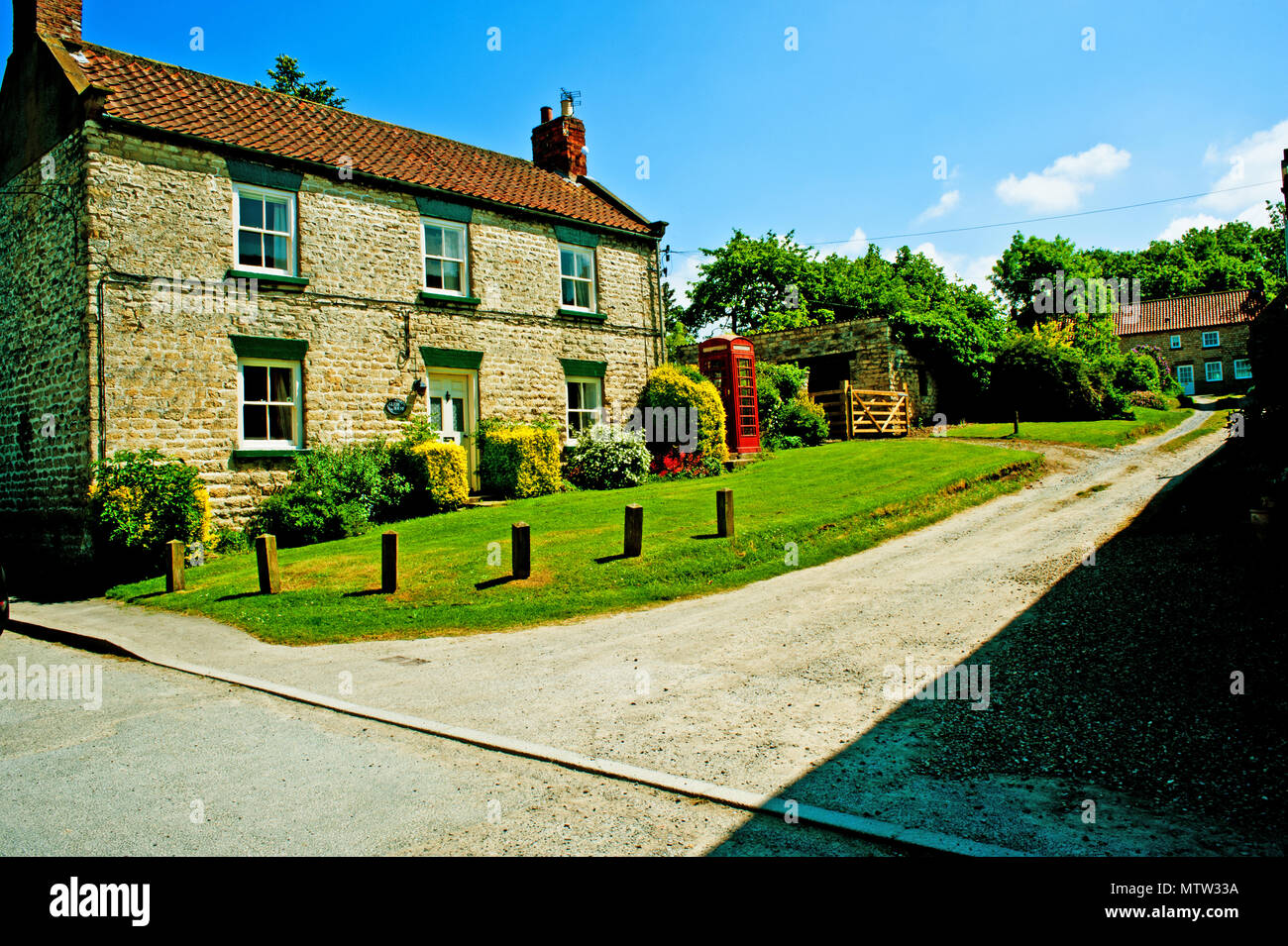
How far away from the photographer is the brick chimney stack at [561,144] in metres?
24.3

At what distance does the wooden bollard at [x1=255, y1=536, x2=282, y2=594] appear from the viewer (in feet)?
35.6

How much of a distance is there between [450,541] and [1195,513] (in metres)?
11.6

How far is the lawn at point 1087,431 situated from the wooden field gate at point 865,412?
1963 mm

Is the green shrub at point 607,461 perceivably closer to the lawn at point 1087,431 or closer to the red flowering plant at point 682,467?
the red flowering plant at point 682,467

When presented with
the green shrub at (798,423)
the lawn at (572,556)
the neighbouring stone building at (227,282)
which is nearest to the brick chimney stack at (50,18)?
the neighbouring stone building at (227,282)

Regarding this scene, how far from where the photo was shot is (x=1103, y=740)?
4746 mm

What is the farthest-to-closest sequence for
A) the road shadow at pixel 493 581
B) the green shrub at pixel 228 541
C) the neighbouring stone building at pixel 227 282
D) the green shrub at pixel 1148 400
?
the green shrub at pixel 1148 400
the green shrub at pixel 228 541
the neighbouring stone building at pixel 227 282
the road shadow at pixel 493 581

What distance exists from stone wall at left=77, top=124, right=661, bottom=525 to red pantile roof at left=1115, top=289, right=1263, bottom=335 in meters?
47.7

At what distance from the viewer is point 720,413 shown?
2139 centimetres

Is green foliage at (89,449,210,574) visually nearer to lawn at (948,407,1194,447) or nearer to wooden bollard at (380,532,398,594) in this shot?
wooden bollard at (380,532,398,594)

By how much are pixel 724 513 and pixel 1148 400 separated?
31.2 metres

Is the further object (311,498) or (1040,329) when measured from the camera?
(1040,329)
